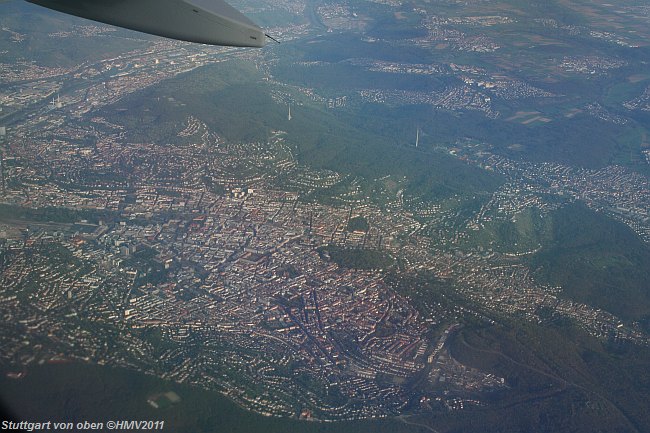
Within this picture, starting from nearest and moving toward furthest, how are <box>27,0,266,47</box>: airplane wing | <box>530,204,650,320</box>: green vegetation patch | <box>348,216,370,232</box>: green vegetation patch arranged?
<box>27,0,266,47</box>: airplane wing
<box>530,204,650,320</box>: green vegetation patch
<box>348,216,370,232</box>: green vegetation patch

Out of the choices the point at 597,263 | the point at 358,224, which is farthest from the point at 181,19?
the point at 597,263

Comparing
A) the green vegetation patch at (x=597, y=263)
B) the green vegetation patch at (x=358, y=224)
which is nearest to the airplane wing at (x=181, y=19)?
the green vegetation patch at (x=358, y=224)

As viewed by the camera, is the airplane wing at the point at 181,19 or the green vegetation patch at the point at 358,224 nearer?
the airplane wing at the point at 181,19

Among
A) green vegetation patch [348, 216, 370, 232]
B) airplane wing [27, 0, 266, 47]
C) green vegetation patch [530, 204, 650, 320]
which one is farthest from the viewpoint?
green vegetation patch [348, 216, 370, 232]

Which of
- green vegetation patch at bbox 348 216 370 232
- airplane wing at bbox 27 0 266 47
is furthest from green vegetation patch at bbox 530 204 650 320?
airplane wing at bbox 27 0 266 47

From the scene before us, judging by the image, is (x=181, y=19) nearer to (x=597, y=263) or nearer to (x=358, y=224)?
(x=358, y=224)

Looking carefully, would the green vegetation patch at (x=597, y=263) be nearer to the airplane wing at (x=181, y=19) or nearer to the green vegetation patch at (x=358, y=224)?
the green vegetation patch at (x=358, y=224)

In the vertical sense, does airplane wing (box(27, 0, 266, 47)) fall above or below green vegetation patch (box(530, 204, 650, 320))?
above

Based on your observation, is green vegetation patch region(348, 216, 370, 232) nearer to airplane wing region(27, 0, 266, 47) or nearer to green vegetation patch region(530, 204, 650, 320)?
green vegetation patch region(530, 204, 650, 320)

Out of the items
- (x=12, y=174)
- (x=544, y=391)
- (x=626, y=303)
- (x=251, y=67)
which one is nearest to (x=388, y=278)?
(x=544, y=391)
